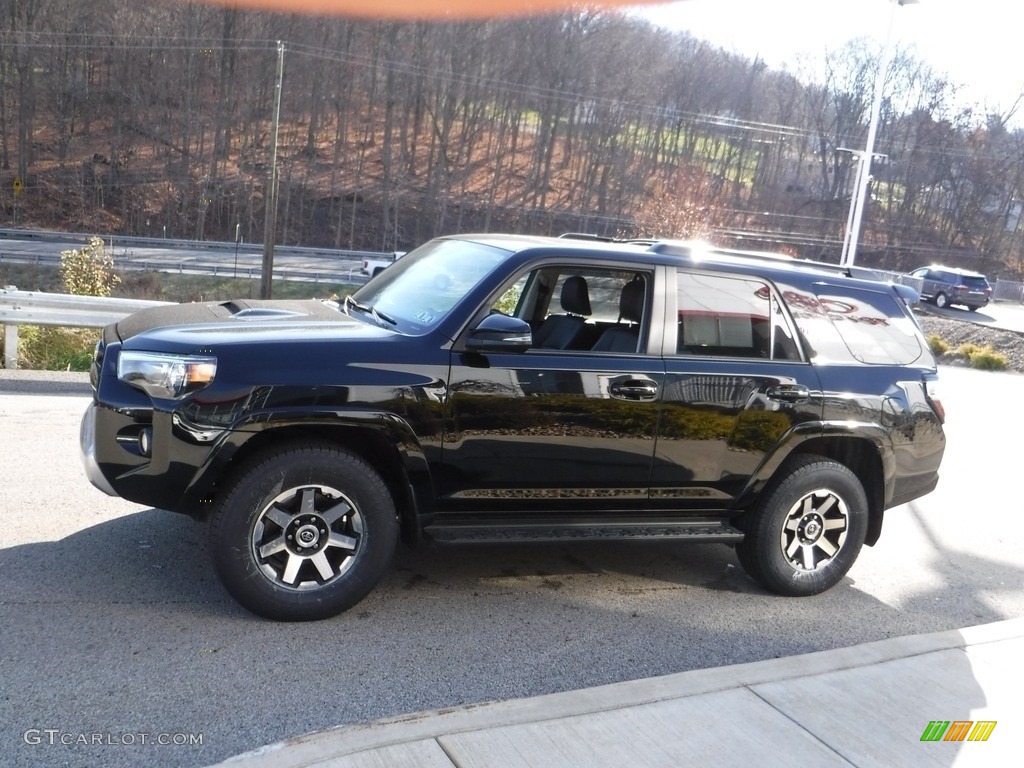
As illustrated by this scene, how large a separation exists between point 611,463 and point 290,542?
5.52ft

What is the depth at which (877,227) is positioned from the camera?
75.8m

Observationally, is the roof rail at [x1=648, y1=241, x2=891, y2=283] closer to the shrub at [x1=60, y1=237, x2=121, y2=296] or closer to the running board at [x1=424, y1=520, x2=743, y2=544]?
the running board at [x1=424, y1=520, x2=743, y2=544]

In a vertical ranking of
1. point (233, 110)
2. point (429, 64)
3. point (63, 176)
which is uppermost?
point (429, 64)

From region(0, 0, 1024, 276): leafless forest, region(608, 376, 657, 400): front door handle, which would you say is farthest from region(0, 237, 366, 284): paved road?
region(608, 376, 657, 400): front door handle

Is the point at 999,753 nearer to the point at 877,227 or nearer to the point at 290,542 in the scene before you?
the point at 290,542

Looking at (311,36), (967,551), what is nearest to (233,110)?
(311,36)

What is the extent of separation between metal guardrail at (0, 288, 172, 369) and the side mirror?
6925 mm

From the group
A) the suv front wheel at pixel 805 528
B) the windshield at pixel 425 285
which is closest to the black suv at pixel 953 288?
the suv front wheel at pixel 805 528

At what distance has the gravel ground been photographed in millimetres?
23578

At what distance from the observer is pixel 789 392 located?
5.38 m

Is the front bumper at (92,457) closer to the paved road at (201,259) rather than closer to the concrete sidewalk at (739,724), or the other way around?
the concrete sidewalk at (739,724)

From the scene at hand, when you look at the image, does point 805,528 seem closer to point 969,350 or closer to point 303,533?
point 303,533

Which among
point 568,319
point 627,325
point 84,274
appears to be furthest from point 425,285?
point 84,274

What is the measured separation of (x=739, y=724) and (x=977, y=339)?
25.3 m
